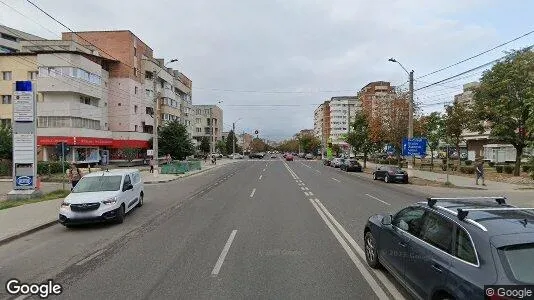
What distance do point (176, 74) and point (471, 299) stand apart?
94.2 metres

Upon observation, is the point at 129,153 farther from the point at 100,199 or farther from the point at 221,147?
the point at 221,147

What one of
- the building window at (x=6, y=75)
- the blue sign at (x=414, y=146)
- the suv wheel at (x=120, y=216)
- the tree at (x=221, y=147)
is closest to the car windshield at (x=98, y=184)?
the suv wheel at (x=120, y=216)

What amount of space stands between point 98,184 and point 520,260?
12.3 metres

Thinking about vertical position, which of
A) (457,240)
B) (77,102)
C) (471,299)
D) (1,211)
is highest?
(77,102)

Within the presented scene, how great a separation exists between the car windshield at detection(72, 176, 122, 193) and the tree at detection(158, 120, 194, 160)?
1592 inches

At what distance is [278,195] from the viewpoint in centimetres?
2027

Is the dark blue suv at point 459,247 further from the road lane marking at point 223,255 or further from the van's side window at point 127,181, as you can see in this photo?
the van's side window at point 127,181

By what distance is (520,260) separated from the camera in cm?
395

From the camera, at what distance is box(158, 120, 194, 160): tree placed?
177 feet

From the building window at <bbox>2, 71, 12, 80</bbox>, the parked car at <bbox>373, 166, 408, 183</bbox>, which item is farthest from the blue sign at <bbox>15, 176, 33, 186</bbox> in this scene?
the building window at <bbox>2, 71, 12, 80</bbox>

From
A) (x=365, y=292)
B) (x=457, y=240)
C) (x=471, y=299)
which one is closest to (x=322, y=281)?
(x=365, y=292)

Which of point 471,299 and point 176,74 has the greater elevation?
point 176,74

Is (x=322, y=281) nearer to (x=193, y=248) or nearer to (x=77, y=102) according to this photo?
(x=193, y=248)

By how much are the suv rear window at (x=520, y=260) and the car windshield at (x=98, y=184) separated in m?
11.6
